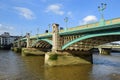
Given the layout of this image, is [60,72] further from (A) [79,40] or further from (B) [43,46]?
(B) [43,46]

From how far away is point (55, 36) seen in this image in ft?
119

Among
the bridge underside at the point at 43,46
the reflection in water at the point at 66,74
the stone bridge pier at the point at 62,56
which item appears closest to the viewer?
the reflection in water at the point at 66,74

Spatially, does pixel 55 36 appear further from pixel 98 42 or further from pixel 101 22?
pixel 101 22

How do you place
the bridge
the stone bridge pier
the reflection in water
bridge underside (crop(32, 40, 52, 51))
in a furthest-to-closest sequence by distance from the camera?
1. bridge underside (crop(32, 40, 52, 51))
2. the stone bridge pier
3. the bridge
4. the reflection in water

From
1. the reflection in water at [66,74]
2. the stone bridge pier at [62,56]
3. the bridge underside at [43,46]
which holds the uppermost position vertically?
the bridge underside at [43,46]

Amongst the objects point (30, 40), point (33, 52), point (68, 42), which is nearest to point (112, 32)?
point (68, 42)

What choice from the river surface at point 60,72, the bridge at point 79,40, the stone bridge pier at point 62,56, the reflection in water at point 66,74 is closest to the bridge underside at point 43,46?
the bridge at point 79,40

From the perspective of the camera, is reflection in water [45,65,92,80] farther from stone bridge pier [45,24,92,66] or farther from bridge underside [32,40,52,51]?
bridge underside [32,40,52,51]

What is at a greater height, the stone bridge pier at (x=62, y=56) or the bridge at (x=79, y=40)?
the bridge at (x=79, y=40)

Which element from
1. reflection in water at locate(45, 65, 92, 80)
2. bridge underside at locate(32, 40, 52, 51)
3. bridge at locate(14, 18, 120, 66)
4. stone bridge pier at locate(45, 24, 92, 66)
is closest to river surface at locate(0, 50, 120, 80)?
reflection in water at locate(45, 65, 92, 80)

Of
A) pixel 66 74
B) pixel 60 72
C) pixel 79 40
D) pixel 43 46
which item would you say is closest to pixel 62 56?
pixel 79 40

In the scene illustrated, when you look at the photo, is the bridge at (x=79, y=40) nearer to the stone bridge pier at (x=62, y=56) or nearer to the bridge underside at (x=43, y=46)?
the stone bridge pier at (x=62, y=56)

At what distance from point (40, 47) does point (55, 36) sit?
90.0 feet

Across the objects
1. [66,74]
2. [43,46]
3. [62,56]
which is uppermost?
[43,46]
